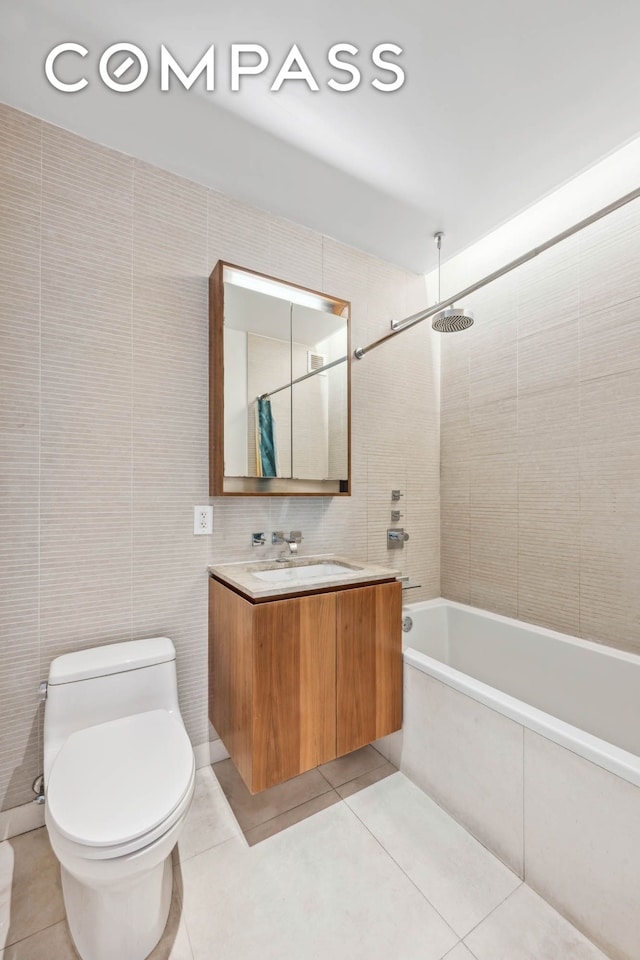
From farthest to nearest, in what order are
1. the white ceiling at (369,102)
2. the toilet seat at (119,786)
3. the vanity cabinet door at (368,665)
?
the vanity cabinet door at (368,665), the white ceiling at (369,102), the toilet seat at (119,786)

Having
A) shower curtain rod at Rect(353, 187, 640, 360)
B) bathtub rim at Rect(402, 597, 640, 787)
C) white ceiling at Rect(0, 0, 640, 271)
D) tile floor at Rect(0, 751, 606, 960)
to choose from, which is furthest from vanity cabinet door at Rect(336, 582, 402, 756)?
white ceiling at Rect(0, 0, 640, 271)

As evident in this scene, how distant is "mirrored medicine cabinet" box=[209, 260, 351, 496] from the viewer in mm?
1737

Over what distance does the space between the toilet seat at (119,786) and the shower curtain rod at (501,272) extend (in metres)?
1.88

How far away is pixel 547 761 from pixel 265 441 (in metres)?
1.50

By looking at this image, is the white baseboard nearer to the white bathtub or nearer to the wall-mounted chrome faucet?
the wall-mounted chrome faucet

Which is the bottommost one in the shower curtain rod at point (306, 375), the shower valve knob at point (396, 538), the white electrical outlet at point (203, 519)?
the shower valve knob at point (396, 538)

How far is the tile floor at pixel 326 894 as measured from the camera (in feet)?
3.51

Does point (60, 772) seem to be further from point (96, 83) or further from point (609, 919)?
point (96, 83)

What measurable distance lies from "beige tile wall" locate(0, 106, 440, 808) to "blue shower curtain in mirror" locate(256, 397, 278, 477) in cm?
17

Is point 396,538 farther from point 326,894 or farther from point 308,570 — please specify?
point 326,894

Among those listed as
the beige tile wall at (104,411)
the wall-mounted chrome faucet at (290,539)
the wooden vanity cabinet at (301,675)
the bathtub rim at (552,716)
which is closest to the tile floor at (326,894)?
the wooden vanity cabinet at (301,675)

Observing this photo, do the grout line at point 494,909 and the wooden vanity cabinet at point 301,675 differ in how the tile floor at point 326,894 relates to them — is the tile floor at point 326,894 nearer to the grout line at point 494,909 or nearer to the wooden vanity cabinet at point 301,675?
the grout line at point 494,909

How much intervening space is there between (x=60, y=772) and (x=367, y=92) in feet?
7.60

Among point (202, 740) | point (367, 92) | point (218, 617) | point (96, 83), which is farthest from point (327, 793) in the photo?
point (96, 83)
